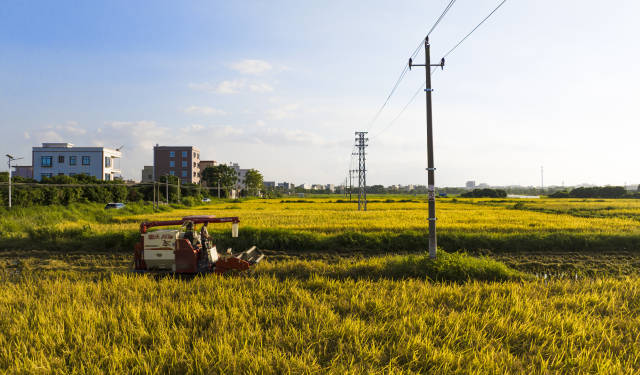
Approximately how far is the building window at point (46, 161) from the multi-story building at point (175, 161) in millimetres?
26488

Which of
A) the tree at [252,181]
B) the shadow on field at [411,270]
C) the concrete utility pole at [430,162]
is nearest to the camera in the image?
the shadow on field at [411,270]

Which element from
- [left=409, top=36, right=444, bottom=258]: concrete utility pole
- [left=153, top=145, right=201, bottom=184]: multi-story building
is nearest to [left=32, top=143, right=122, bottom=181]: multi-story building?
[left=153, top=145, right=201, bottom=184]: multi-story building

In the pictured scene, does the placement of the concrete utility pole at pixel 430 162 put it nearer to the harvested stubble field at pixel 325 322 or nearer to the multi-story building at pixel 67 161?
the harvested stubble field at pixel 325 322

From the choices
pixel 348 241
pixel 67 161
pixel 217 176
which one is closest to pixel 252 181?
pixel 217 176

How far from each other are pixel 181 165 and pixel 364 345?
9226cm

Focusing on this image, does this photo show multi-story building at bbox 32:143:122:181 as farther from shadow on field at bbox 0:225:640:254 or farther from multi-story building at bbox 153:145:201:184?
shadow on field at bbox 0:225:640:254

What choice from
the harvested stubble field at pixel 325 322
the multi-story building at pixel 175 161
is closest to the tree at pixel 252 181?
the multi-story building at pixel 175 161

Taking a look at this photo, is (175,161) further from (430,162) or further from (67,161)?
(430,162)

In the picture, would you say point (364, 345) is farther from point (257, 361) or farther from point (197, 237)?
point (197, 237)

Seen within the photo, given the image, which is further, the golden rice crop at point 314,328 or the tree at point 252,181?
the tree at point 252,181

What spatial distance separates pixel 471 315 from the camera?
5.63 meters

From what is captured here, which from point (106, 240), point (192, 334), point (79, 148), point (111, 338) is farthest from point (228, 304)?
point (79, 148)

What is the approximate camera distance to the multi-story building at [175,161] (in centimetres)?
8756

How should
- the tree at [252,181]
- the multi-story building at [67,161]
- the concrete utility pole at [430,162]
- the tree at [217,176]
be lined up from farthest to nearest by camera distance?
the tree at [252,181], the tree at [217,176], the multi-story building at [67,161], the concrete utility pole at [430,162]
